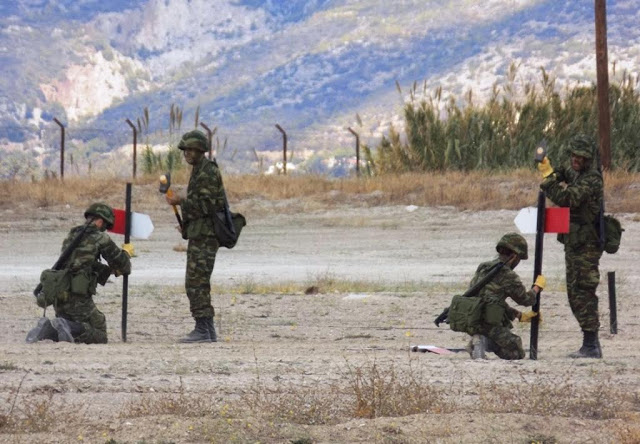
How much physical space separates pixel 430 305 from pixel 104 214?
500 centimetres

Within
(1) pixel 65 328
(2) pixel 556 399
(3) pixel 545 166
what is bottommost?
(2) pixel 556 399

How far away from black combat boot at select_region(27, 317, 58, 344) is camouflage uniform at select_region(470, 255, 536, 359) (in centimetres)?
328

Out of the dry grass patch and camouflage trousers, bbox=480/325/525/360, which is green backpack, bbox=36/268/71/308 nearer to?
camouflage trousers, bbox=480/325/525/360

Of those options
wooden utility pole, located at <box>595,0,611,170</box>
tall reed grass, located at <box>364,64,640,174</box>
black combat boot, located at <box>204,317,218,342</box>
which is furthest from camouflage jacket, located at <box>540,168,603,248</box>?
tall reed grass, located at <box>364,64,640,174</box>

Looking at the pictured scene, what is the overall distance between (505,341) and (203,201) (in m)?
2.69

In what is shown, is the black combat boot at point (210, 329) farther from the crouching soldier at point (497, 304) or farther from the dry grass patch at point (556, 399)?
the dry grass patch at point (556, 399)

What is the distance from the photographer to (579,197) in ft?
34.9

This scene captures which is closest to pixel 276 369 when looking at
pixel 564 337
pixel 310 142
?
pixel 564 337

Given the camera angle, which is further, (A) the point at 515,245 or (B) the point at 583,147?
(B) the point at 583,147

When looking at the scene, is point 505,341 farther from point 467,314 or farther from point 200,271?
point 200,271

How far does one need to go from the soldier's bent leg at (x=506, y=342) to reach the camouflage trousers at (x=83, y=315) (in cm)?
307

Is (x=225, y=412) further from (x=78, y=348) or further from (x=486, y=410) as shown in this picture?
(x=78, y=348)

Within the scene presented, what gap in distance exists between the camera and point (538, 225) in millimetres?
10633

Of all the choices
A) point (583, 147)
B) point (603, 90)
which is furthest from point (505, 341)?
point (603, 90)
